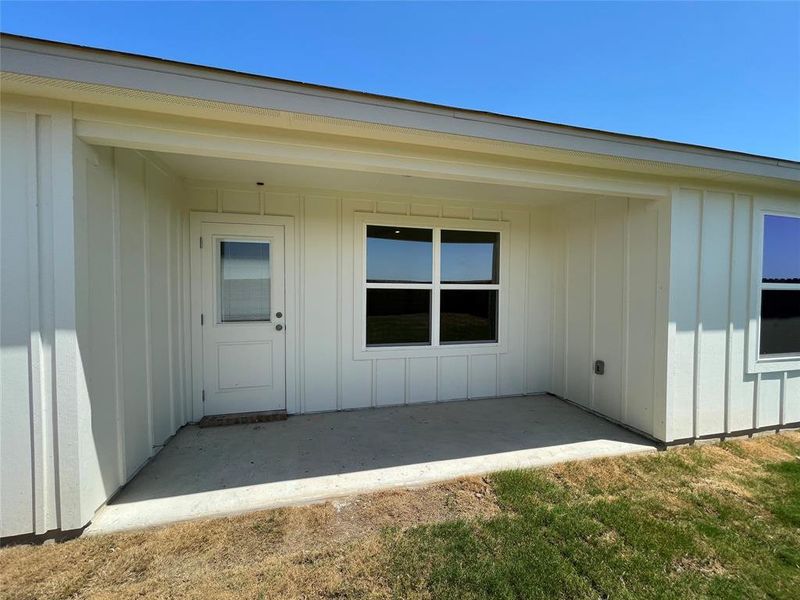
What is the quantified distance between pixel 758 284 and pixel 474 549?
3873mm

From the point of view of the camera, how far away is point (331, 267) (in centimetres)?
389

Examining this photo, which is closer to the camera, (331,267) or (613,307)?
(613,307)

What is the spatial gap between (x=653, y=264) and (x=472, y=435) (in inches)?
94.2

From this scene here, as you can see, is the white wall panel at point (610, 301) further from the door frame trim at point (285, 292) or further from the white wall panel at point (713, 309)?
the door frame trim at point (285, 292)

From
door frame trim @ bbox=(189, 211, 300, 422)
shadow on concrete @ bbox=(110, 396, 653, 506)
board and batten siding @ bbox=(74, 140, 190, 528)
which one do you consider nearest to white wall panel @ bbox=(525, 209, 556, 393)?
shadow on concrete @ bbox=(110, 396, 653, 506)

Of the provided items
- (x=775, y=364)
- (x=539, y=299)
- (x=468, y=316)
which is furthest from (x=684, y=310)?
(x=468, y=316)

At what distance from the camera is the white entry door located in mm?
3615

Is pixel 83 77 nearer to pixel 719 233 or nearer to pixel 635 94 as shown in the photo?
pixel 719 233

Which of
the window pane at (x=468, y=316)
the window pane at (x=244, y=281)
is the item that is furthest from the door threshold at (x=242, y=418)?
the window pane at (x=468, y=316)

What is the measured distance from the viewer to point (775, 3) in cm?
357

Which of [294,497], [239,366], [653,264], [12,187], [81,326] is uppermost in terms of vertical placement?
[12,187]

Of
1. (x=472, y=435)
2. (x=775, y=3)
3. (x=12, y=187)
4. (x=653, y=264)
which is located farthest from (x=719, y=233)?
(x=12, y=187)

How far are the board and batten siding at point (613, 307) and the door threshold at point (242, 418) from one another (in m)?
3.54

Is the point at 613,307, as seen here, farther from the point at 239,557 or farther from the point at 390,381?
the point at 239,557
